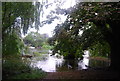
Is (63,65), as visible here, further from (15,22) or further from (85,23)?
(85,23)

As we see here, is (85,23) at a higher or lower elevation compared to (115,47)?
higher

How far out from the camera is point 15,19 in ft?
18.8

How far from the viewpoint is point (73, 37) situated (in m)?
5.91

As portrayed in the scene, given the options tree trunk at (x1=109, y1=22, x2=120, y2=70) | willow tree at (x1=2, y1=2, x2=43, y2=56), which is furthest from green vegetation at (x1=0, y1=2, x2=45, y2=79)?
tree trunk at (x1=109, y1=22, x2=120, y2=70)

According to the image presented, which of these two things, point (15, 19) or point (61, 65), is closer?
point (15, 19)

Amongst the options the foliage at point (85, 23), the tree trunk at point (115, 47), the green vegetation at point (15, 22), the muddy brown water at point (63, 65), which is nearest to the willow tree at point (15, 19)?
the green vegetation at point (15, 22)

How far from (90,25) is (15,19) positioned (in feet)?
8.70

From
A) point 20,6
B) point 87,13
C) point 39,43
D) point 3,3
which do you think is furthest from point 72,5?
point 39,43

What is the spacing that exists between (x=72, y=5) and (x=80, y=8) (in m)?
0.50

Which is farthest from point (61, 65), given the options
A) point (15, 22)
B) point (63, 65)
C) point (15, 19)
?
point (15, 19)

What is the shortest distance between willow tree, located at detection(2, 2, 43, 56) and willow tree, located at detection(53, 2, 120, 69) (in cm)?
103

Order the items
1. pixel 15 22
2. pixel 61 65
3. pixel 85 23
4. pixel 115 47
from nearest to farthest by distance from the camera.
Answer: pixel 85 23 → pixel 15 22 → pixel 115 47 → pixel 61 65

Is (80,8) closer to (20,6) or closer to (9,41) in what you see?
(20,6)

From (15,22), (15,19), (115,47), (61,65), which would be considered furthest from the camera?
(61,65)
